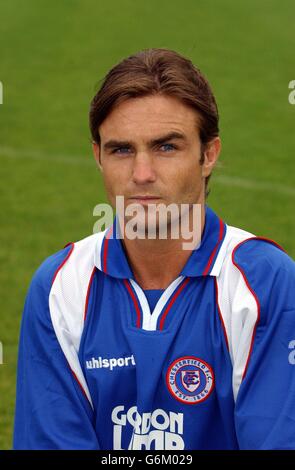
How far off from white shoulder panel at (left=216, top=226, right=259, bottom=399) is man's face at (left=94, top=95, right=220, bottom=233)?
12.7 inches

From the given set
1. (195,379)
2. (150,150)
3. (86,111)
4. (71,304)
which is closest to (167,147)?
(150,150)

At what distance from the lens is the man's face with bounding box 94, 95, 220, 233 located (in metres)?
3.36

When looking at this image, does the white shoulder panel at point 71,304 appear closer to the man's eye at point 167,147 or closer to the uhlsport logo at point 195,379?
the uhlsport logo at point 195,379

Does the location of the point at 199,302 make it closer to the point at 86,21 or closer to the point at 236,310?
the point at 236,310

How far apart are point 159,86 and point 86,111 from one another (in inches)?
445

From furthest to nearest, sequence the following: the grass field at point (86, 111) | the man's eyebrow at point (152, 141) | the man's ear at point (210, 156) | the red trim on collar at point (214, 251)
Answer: the grass field at point (86, 111) → the man's ear at point (210, 156) → the red trim on collar at point (214, 251) → the man's eyebrow at point (152, 141)

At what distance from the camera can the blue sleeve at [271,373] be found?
3.25m

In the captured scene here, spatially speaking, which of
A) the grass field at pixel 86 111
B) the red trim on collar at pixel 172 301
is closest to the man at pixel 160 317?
the red trim on collar at pixel 172 301

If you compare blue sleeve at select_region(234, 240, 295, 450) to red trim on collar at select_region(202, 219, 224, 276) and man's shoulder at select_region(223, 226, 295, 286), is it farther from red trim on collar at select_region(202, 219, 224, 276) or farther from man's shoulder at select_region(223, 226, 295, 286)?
red trim on collar at select_region(202, 219, 224, 276)

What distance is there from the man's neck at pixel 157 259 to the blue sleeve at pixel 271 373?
33 centimetres

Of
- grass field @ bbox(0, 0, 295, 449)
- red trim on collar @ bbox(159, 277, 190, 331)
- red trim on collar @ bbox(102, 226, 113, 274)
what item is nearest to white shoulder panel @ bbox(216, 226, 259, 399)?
red trim on collar @ bbox(159, 277, 190, 331)

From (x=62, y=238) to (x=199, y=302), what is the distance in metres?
6.56

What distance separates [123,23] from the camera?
1894cm

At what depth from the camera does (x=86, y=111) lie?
47.9 feet
